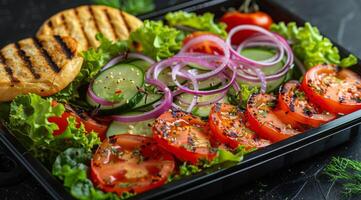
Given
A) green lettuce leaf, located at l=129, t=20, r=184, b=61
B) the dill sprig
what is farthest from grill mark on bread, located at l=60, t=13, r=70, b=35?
the dill sprig

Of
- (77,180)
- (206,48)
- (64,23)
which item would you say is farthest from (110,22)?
(77,180)

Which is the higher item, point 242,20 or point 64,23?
point 64,23

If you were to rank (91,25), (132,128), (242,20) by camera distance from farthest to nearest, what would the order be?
(242,20) → (91,25) → (132,128)

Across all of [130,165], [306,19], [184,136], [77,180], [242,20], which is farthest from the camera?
[306,19]

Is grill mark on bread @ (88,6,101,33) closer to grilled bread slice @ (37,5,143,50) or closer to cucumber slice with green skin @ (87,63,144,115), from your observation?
grilled bread slice @ (37,5,143,50)

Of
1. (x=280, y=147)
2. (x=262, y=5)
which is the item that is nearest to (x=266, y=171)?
(x=280, y=147)

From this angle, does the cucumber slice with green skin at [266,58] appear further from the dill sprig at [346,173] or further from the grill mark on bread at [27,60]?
the grill mark on bread at [27,60]

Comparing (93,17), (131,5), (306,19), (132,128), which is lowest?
(306,19)

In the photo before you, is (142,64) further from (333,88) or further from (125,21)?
(333,88)
